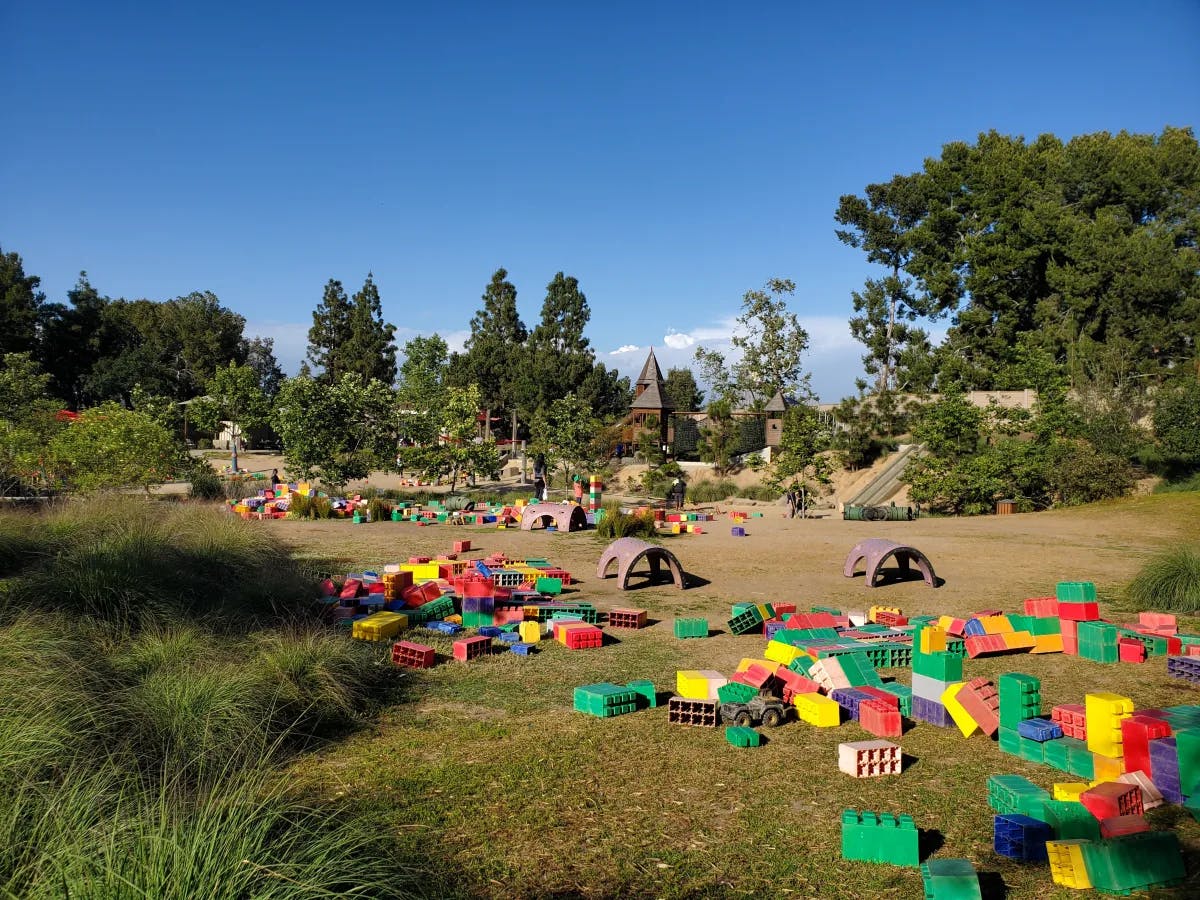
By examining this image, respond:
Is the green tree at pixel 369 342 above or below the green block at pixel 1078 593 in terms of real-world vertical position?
above

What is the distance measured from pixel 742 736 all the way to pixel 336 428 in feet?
79.8

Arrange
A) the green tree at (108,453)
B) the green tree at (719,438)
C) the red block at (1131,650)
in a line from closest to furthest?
the red block at (1131,650) < the green tree at (108,453) < the green tree at (719,438)

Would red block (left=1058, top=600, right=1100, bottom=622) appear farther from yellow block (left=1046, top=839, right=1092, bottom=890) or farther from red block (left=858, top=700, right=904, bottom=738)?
yellow block (left=1046, top=839, right=1092, bottom=890)

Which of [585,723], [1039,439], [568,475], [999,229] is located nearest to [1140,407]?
[1039,439]

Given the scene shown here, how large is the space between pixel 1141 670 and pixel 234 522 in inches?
535

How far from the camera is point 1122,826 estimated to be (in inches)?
187

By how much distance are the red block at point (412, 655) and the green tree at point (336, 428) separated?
20.3 metres

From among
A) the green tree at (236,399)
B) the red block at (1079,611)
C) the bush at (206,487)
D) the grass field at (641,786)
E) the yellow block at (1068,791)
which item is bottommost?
the grass field at (641,786)

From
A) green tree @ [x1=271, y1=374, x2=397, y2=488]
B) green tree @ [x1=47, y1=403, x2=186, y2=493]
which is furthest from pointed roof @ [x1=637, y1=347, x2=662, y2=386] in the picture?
green tree @ [x1=47, y1=403, x2=186, y2=493]

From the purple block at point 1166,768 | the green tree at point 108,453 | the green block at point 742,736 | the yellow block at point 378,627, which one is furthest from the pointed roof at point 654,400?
the purple block at point 1166,768

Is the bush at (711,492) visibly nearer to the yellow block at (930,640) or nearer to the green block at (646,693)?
the yellow block at (930,640)

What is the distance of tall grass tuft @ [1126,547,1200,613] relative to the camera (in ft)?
38.9

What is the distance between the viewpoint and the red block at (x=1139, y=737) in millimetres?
5766

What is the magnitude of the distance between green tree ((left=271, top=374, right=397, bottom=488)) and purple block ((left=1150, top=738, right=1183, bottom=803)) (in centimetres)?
2600
